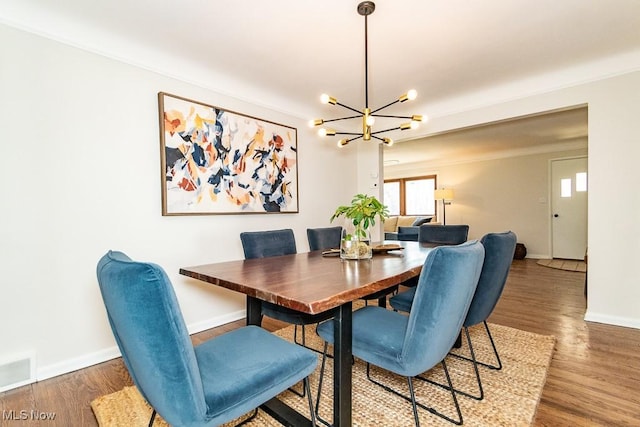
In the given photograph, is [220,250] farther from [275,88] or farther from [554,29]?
[554,29]

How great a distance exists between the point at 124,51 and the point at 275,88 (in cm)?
131

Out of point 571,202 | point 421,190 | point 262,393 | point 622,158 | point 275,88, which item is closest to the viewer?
point 262,393

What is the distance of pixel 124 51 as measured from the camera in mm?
2279

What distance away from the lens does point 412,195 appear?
805 cm

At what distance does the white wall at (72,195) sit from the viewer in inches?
72.7

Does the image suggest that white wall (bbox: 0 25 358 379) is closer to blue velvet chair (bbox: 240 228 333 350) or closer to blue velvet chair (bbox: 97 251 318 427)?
blue velvet chair (bbox: 240 228 333 350)

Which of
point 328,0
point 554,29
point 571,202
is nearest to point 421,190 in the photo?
point 571,202

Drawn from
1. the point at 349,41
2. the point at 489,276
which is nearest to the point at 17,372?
the point at 489,276

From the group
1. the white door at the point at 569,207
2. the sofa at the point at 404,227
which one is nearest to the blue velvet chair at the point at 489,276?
the sofa at the point at 404,227

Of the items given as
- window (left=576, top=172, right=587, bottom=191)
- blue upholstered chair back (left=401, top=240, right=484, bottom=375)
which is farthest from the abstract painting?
window (left=576, top=172, right=587, bottom=191)

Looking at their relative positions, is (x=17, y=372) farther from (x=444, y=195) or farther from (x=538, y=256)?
(x=538, y=256)

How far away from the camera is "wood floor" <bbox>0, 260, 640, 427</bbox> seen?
4.93 feet

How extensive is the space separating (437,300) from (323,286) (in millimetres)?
445

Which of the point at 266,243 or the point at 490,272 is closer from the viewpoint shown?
the point at 490,272
